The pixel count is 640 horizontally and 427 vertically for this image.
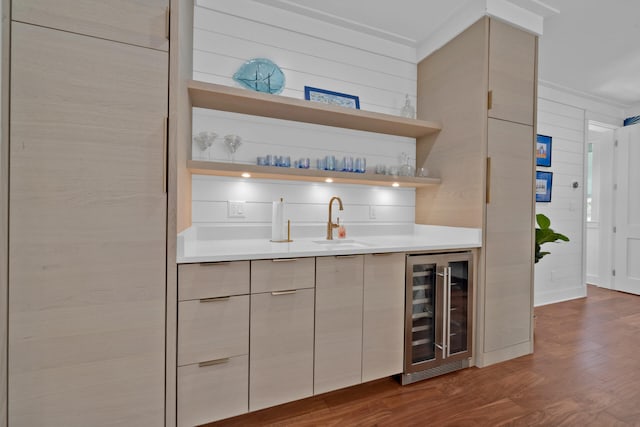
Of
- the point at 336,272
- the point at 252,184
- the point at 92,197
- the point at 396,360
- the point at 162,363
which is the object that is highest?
the point at 252,184

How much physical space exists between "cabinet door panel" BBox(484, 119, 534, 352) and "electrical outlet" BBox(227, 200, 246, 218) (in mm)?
1835

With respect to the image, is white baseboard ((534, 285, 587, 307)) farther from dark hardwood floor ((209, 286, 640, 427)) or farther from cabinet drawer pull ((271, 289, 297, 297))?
cabinet drawer pull ((271, 289, 297, 297))

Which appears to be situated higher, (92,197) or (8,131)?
(8,131)

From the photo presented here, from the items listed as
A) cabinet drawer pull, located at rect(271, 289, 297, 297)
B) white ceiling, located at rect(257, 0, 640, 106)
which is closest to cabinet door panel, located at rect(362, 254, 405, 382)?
cabinet drawer pull, located at rect(271, 289, 297, 297)

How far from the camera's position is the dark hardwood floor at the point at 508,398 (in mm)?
1603

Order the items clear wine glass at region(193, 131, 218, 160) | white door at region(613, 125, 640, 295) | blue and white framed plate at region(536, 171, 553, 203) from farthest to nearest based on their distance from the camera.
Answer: white door at region(613, 125, 640, 295) < blue and white framed plate at region(536, 171, 553, 203) < clear wine glass at region(193, 131, 218, 160)

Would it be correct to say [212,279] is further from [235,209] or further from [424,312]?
[424,312]

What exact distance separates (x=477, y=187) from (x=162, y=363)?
2265mm

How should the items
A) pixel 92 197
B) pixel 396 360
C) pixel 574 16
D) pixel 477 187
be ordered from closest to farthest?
pixel 92 197
pixel 396 360
pixel 477 187
pixel 574 16

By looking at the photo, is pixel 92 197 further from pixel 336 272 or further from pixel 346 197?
pixel 346 197

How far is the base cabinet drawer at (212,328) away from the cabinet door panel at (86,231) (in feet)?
0.33

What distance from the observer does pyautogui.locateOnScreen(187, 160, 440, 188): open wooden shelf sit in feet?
5.87

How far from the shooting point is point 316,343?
1.65 meters

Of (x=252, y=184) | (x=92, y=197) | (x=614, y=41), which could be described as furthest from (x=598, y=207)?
(x=92, y=197)
